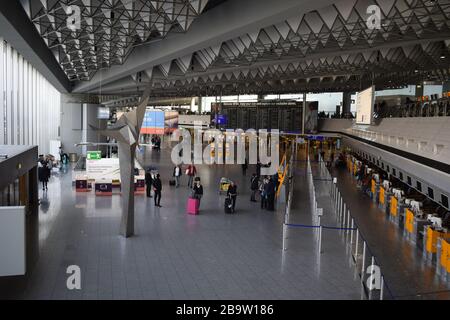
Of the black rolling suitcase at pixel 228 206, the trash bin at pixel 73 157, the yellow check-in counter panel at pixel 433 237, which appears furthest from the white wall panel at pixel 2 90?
the trash bin at pixel 73 157

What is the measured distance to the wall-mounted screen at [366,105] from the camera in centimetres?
2720

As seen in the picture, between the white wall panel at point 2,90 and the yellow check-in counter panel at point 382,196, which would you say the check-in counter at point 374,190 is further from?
the white wall panel at point 2,90

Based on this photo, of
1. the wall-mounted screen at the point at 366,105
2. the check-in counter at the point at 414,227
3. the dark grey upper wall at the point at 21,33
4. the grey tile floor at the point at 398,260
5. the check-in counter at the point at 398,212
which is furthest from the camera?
the wall-mounted screen at the point at 366,105

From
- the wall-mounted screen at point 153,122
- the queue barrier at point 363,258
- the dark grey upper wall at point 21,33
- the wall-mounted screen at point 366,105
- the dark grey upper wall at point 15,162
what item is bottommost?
the queue barrier at point 363,258

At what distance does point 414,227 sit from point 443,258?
130 inches

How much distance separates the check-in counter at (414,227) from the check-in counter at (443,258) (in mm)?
2253

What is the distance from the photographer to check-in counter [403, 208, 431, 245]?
13891mm

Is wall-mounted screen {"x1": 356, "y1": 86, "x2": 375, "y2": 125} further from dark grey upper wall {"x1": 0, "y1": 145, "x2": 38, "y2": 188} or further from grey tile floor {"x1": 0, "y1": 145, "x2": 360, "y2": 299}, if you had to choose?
dark grey upper wall {"x1": 0, "y1": 145, "x2": 38, "y2": 188}

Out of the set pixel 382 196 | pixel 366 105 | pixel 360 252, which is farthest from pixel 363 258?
pixel 366 105

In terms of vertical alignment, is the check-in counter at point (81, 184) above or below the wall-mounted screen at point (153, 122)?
below

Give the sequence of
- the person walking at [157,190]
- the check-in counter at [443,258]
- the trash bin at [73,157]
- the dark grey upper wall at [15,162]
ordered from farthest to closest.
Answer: the trash bin at [73,157], the person walking at [157,190], the dark grey upper wall at [15,162], the check-in counter at [443,258]

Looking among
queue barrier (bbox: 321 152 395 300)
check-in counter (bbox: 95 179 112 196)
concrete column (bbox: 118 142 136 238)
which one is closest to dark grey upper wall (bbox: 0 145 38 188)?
concrete column (bbox: 118 142 136 238)
